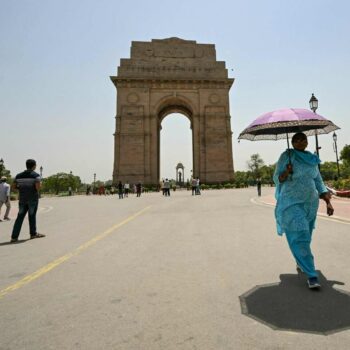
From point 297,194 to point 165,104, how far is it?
1771 inches

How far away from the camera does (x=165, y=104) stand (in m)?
47.4

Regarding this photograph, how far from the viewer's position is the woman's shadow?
101 inches

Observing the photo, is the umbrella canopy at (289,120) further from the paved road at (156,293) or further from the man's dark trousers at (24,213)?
the man's dark trousers at (24,213)

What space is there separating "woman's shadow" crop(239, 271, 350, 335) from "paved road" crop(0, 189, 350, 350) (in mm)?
18

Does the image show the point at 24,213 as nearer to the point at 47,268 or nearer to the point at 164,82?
the point at 47,268

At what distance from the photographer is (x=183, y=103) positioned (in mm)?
47469

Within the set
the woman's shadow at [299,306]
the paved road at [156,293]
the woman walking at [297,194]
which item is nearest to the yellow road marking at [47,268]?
the paved road at [156,293]

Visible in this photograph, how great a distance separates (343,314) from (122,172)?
40.8m

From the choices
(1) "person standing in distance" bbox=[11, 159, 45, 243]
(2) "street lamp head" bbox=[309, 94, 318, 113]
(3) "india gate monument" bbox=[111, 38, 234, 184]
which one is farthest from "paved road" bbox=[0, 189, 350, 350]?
(3) "india gate monument" bbox=[111, 38, 234, 184]

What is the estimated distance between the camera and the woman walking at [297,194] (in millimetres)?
3707

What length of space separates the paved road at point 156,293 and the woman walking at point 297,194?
0.59 metres

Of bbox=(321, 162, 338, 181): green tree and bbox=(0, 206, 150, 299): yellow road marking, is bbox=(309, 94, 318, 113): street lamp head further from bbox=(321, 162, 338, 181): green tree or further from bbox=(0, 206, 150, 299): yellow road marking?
bbox=(321, 162, 338, 181): green tree

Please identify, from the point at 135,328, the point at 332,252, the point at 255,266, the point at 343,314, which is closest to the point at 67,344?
the point at 135,328

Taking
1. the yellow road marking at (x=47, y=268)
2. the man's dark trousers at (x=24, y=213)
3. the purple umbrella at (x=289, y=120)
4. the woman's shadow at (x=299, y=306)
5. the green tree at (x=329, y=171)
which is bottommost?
the woman's shadow at (x=299, y=306)
